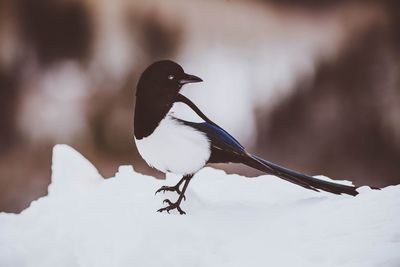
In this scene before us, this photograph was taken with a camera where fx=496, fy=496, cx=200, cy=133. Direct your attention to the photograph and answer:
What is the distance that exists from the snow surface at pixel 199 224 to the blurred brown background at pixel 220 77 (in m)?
0.07

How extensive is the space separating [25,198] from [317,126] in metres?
0.95

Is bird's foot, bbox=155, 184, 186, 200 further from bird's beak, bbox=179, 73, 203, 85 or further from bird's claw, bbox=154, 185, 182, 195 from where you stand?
bird's beak, bbox=179, 73, 203, 85

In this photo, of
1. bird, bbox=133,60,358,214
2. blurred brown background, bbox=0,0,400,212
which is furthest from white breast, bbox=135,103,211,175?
blurred brown background, bbox=0,0,400,212

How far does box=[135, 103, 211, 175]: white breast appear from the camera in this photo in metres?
1.37

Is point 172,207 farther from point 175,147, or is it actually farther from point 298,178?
point 298,178

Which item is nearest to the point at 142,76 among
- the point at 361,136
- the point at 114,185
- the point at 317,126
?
the point at 114,185

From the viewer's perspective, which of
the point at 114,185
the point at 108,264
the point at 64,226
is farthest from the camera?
the point at 114,185

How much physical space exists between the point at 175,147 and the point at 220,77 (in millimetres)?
308

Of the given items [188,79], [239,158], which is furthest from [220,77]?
[239,158]

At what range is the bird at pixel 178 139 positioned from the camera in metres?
1.38

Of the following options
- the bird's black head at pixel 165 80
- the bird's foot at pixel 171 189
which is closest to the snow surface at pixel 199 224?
the bird's foot at pixel 171 189

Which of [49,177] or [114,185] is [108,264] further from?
[49,177]

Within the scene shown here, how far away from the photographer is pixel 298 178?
1457 mm

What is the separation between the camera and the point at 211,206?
1.44 metres
